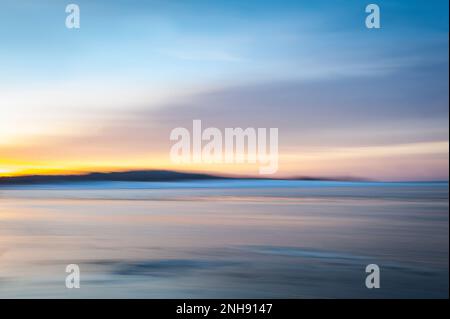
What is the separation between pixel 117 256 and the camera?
7.17m

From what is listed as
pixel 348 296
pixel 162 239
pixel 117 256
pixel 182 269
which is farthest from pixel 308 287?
pixel 162 239

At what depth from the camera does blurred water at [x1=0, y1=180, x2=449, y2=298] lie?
570cm

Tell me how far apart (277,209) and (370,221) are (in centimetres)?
269

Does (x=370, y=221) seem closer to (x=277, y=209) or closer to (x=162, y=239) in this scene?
(x=277, y=209)

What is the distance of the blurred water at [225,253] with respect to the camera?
5.70m

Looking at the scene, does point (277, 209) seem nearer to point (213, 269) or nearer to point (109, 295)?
point (213, 269)

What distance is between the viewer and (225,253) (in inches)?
290

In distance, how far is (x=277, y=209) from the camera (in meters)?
12.5

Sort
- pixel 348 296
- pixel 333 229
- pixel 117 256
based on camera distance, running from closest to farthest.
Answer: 1. pixel 348 296
2. pixel 117 256
3. pixel 333 229

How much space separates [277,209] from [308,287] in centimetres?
679

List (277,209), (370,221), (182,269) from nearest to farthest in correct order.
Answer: (182,269) → (370,221) → (277,209)

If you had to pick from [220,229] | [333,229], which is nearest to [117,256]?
[220,229]
